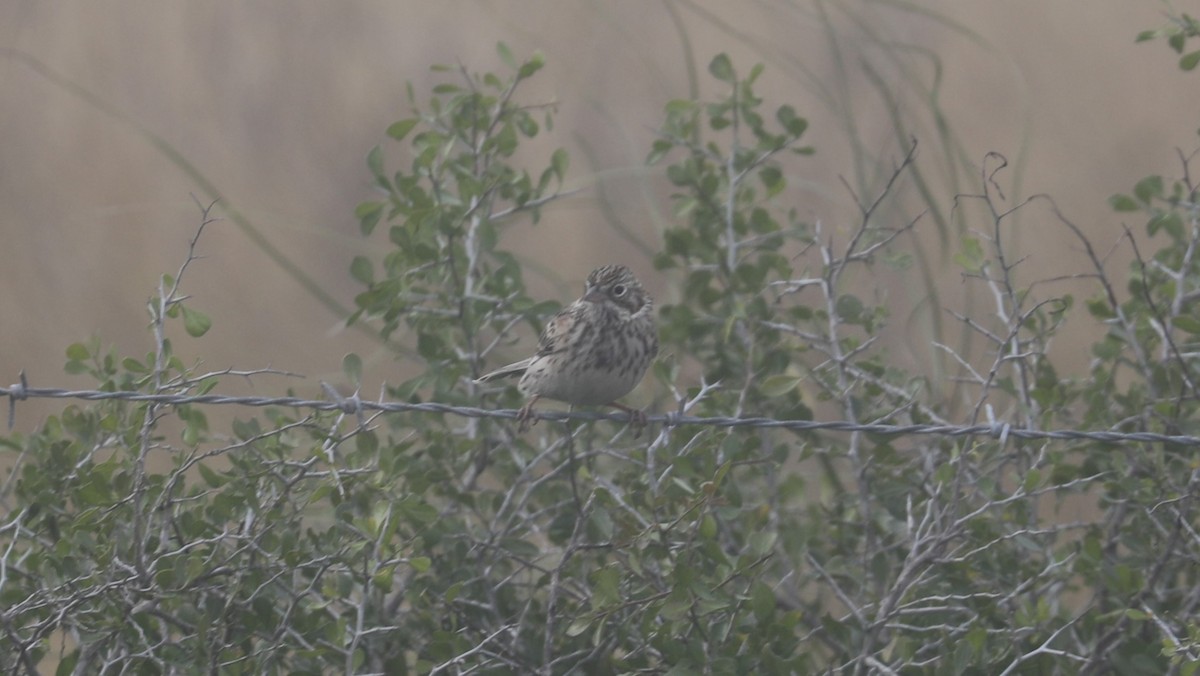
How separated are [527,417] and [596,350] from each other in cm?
33

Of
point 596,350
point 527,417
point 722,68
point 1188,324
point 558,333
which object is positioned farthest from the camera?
point 722,68

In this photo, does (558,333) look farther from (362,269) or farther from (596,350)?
(362,269)

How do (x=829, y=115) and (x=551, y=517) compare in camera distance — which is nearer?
(x=551, y=517)

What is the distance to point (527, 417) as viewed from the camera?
4.38 m

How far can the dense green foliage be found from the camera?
12.4ft

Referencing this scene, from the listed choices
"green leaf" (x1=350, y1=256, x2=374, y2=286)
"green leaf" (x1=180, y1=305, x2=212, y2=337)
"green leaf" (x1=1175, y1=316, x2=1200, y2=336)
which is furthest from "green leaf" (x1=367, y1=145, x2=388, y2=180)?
"green leaf" (x1=1175, y1=316, x2=1200, y2=336)

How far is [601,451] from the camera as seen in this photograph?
4254mm

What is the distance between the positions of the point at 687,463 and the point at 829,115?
471 cm

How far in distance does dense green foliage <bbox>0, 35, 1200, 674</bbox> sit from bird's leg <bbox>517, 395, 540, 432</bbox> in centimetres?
12

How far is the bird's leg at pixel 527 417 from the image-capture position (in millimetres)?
4353

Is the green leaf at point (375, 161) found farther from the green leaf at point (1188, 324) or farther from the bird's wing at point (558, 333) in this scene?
the green leaf at point (1188, 324)

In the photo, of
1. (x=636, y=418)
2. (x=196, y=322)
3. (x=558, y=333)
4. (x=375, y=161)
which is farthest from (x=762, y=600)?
(x=375, y=161)

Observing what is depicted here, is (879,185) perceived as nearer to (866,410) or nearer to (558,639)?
(866,410)

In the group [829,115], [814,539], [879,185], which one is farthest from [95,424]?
[829,115]
